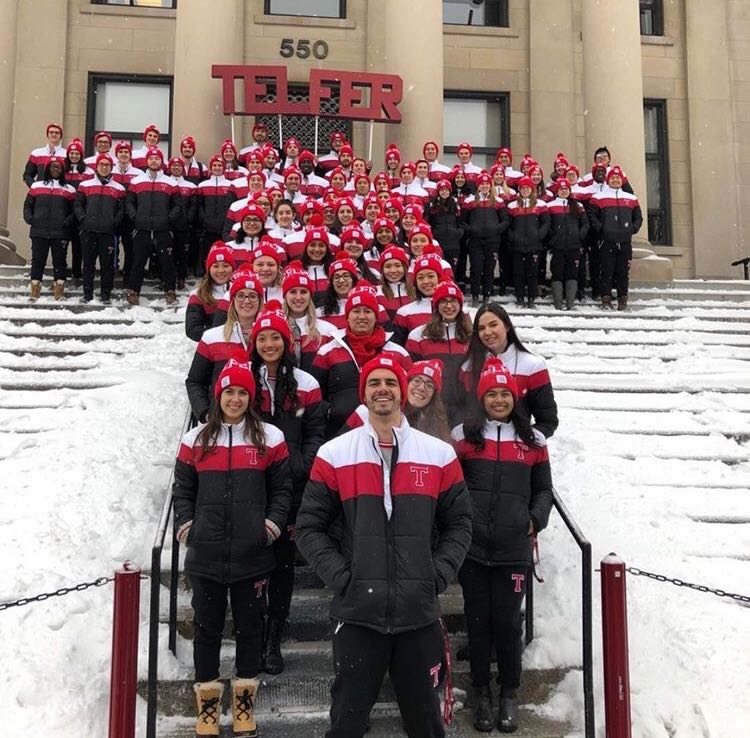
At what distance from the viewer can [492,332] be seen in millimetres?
5273

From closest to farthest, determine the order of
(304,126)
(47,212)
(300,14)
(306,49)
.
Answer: (47,212) → (304,126) → (306,49) → (300,14)

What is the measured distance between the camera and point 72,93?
18.2m

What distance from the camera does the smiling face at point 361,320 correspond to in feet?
18.6

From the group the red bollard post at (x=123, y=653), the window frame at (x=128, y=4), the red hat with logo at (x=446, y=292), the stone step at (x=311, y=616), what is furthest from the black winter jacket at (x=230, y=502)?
the window frame at (x=128, y=4)

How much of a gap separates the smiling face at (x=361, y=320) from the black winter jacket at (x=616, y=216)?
23.7 feet

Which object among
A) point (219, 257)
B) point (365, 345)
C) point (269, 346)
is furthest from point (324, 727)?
point (219, 257)

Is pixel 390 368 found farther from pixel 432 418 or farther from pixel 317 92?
pixel 317 92

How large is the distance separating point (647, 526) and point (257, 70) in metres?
12.2

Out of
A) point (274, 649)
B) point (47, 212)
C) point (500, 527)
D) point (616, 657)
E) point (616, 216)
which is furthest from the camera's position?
point (616, 216)

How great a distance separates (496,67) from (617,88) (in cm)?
451

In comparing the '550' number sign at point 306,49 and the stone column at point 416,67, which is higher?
the '550' number sign at point 306,49

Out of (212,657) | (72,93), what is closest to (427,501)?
(212,657)

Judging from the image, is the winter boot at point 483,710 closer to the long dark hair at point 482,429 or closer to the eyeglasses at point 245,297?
the long dark hair at point 482,429

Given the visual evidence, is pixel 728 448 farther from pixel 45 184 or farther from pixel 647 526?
pixel 45 184
